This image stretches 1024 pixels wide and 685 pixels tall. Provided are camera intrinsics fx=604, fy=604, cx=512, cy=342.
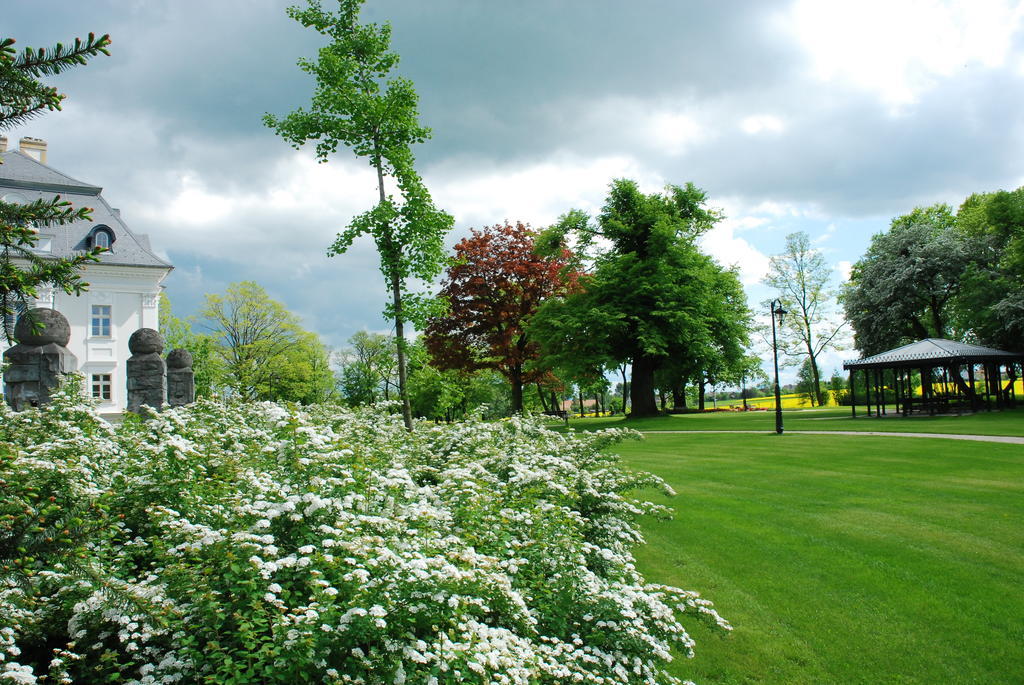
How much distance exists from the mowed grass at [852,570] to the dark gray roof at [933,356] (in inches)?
749

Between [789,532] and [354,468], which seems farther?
[789,532]

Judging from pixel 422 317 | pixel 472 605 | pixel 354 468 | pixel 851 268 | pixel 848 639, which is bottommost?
pixel 848 639

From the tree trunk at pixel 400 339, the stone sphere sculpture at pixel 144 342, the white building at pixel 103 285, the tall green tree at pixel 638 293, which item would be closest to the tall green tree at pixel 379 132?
the tree trunk at pixel 400 339

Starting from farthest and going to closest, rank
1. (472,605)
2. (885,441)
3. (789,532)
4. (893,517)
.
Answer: (885,441)
(893,517)
(789,532)
(472,605)

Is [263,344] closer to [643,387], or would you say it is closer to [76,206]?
[76,206]

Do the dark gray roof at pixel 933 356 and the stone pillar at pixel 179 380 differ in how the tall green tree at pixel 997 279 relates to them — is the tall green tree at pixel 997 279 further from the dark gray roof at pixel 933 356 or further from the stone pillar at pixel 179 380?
the stone pillar at pixel 179 380

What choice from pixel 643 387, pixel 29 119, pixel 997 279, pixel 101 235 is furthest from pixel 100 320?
pixel 997 279

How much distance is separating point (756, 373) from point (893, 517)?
2792 centimetres

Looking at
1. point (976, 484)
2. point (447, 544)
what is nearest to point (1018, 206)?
point (976, 484)

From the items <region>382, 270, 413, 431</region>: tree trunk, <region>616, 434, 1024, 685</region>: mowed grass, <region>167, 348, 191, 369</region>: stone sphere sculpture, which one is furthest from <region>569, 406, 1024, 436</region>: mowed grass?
<region>167, 348, 191, 369</region>: stone sphere sculpture

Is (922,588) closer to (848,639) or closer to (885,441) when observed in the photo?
(848,639)

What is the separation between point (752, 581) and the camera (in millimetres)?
7066

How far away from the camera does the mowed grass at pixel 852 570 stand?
17.8 feet

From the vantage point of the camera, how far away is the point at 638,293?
3164 centimetres
